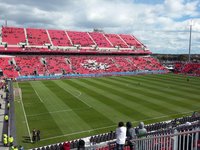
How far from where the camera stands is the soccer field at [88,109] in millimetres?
22359

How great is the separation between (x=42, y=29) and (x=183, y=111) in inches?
2787

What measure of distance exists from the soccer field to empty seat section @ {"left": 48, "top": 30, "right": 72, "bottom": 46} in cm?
4085

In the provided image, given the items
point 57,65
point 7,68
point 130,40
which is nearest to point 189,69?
point 130,40

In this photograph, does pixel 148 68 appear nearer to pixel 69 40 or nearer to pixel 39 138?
pixel 69 40

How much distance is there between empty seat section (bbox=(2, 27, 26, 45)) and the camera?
74.1 metres

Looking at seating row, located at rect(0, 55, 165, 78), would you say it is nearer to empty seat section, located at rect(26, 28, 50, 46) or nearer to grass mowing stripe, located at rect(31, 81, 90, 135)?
empty seat section, located at rect(26, 28, 50, 46)

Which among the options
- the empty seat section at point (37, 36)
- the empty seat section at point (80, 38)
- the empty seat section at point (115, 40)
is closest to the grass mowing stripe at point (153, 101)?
the empty seat section at point (37, 36)

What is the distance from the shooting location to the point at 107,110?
94.3ft

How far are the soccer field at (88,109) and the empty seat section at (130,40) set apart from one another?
5380 centimetres

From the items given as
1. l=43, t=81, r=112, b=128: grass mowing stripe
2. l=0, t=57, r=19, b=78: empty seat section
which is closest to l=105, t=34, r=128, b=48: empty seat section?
l=0, t=57, r=19, b=78: empty seat section

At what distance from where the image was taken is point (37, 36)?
269 ft

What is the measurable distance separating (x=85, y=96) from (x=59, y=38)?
168 feet

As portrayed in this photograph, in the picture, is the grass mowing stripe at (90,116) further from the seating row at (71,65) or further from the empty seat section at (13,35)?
the empty seat section at (13,35)

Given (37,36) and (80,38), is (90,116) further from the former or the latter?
(80,38)
